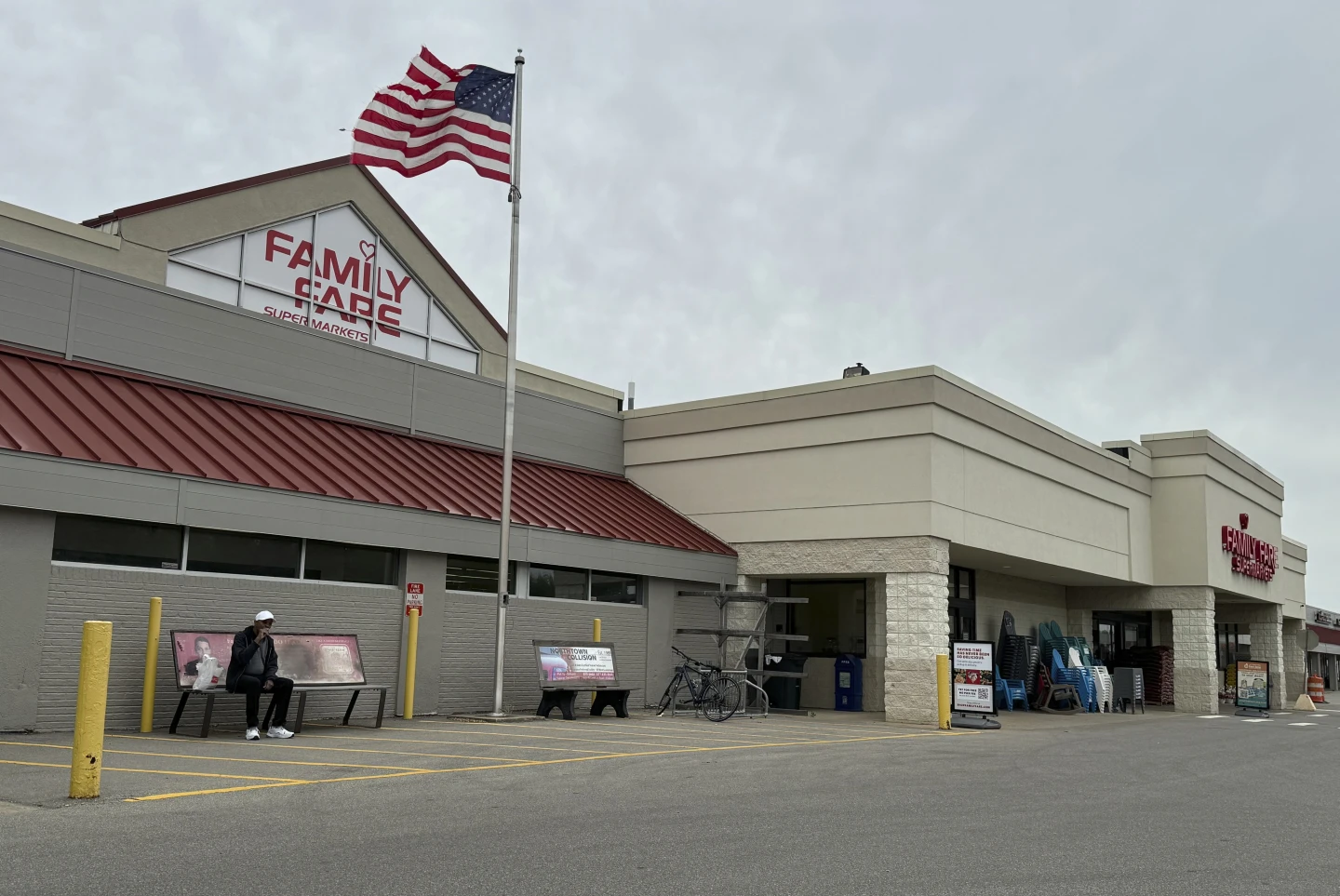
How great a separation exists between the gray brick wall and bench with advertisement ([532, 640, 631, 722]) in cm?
246

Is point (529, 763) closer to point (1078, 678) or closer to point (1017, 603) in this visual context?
point (1078, 678)

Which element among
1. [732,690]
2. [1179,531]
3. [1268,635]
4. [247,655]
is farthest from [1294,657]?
[247,655]

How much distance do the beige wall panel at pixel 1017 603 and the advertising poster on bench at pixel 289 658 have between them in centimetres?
1855

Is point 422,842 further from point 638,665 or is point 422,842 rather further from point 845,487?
point 845,487

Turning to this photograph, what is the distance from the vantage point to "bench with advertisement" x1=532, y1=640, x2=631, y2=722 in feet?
63.8

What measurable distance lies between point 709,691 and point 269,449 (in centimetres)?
891

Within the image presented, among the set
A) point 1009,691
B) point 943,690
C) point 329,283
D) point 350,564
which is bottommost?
point 1009,691

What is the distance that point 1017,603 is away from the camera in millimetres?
32906

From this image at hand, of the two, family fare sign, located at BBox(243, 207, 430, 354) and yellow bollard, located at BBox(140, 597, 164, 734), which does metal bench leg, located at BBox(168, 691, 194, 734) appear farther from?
family fare sign, located at BBox(243, 207, 430, 354)

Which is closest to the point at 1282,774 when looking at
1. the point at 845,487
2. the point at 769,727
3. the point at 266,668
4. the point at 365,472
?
the point at 769,727

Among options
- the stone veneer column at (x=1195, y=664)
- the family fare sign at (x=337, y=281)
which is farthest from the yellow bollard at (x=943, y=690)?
the stone veneer column at (x=1195, y=664)

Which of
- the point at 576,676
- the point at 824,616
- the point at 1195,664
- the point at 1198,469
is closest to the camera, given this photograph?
the point at 576,676

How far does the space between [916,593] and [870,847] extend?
49.1 feet

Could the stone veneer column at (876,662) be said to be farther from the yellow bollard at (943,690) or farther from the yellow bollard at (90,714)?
the yellow bollard at (90,714)
